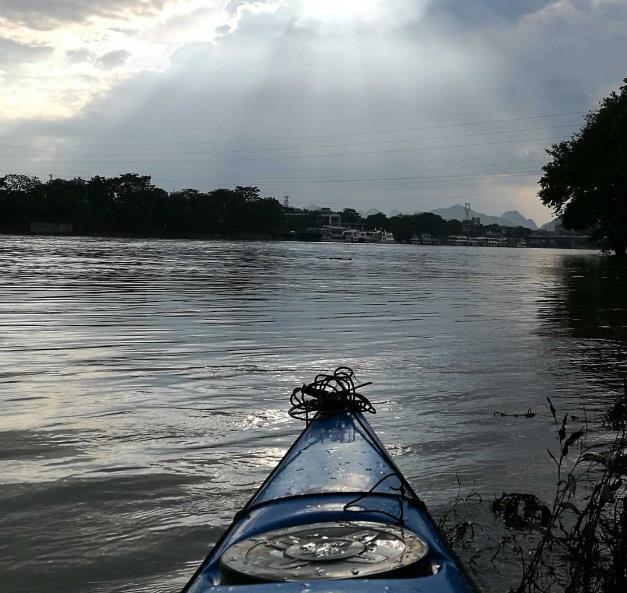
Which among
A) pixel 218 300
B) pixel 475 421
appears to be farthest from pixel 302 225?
pixel 475 421

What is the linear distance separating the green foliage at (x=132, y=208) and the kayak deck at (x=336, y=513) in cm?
11940

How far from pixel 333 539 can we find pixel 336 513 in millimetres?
331

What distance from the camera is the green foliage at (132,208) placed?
115562 mm

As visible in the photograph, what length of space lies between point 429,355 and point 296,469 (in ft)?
22.9

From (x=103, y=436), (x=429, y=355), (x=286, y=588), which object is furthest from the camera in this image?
(x=429, y=355)

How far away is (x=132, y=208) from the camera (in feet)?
413

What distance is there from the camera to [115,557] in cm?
397

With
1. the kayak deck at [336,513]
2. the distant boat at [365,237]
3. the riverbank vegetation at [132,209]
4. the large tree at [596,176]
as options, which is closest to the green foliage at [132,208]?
the riverbank vegetation at [132,209]

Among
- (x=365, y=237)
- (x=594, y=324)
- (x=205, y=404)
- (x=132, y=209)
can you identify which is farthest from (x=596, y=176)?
(x=365, y=237)

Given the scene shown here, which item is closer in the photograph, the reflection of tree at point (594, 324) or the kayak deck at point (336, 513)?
the kayak deck at point (336, 513)

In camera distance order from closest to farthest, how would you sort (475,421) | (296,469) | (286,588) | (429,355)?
1. (286,588)
2. (296,469)
3. (475,421)
4. (429,355)

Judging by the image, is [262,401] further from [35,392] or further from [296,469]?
[296,469]

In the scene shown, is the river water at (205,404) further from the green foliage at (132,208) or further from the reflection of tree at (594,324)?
the green foliage at (132,208)

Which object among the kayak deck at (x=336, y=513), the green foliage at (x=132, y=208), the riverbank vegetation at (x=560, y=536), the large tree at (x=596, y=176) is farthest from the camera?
the green foliage at (x=132, y=208)
